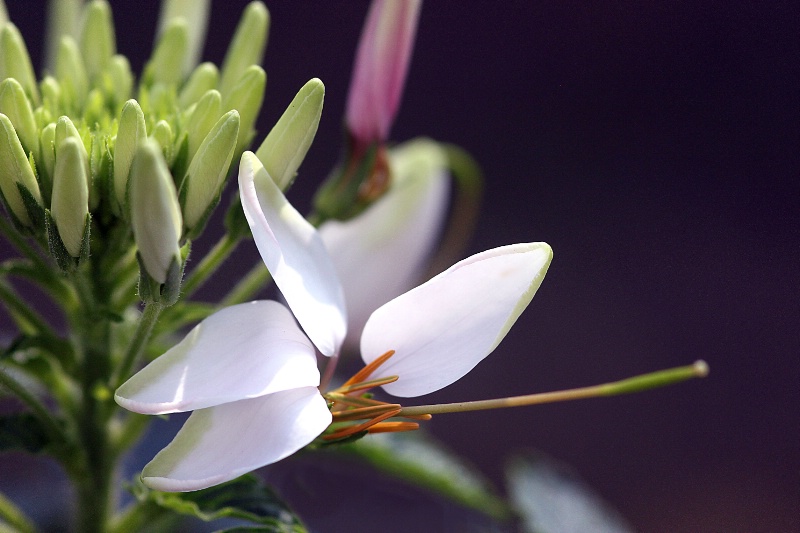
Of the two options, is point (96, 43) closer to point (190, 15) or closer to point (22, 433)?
point (190, 15)

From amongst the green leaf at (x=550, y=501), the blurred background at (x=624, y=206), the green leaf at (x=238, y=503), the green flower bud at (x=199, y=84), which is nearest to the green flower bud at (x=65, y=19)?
the green flower bud at (x=199, y=84)

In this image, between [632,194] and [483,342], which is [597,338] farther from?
[483,342]

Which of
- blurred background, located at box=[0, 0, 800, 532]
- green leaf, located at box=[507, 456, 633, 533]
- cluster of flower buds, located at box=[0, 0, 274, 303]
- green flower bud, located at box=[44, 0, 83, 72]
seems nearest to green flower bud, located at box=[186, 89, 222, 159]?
cluster of flower buds, located at box=[0, 0, 274, 303]

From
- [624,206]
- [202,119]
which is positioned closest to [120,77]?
[202,119]

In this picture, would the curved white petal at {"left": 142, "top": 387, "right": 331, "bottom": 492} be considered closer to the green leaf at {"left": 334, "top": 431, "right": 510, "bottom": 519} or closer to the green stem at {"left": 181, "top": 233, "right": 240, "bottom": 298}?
the green stem at {"left": 181, "top": 233, "right": 240, "bottom": 298}

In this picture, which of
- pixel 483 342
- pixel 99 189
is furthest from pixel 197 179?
pixel 483 342

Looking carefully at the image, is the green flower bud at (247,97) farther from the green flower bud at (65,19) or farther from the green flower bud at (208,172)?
the green flower bud at (65,19)
